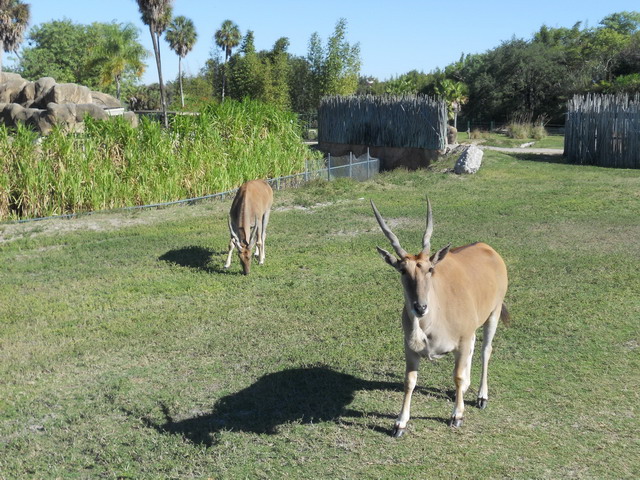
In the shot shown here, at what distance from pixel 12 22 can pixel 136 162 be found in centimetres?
3181

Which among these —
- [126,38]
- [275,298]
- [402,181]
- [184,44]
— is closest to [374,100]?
[402,181]

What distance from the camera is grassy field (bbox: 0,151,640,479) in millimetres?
5551

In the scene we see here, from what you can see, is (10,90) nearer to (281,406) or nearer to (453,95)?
(453,95)

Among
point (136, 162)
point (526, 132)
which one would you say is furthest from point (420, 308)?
point (526, 132)

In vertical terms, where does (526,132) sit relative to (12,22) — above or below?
below

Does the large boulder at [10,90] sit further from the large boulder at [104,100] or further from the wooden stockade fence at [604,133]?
the wooden stockade fence at [604,133]

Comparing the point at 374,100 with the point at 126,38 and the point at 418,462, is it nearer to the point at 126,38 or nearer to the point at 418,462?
the point at 418,462

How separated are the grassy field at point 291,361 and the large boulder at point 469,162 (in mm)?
7916

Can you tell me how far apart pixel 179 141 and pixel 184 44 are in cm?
4661

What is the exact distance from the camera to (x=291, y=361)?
24.5 ft

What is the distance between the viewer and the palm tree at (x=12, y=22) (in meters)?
41.7

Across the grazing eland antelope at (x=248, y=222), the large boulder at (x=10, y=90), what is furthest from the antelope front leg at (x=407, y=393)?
the large boulder at (x=10, y=90)

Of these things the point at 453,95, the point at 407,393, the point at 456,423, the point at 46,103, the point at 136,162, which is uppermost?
the point at 453,95

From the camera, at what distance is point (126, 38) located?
5522 cm
